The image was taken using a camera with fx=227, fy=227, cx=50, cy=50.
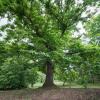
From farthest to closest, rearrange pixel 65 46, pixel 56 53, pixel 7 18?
pixel 7 18 → pixel 65 46 → pixel 56 53

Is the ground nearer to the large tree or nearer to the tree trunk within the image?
the large tree

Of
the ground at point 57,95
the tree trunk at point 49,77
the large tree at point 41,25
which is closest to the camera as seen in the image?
the ground at point 57,95

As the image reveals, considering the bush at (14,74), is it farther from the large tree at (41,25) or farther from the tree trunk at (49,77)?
the tree trunk at (49,77)

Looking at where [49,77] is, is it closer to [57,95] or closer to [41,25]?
[41,25]

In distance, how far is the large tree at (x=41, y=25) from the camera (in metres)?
16.6

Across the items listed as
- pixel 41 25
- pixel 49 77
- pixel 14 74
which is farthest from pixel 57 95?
pixel 41 25

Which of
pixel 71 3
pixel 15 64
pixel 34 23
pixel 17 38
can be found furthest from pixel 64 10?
pixel 15 64

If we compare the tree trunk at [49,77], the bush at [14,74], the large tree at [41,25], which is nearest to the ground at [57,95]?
the large tree at [41,25]

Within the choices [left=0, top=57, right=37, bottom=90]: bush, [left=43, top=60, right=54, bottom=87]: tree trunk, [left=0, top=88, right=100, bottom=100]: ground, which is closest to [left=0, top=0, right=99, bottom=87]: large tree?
[left=43, top=60, right=54, bottom=87]: tree trunk

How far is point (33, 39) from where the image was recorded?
674 inches

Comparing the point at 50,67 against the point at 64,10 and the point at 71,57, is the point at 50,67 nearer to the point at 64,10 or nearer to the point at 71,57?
the point at 71,57

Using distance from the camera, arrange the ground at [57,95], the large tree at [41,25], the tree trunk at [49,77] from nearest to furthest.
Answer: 1. the ground at [57,95]
2. the large tree at [41,25]
3. the tree trunk at [49,77]

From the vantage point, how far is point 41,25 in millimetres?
18078

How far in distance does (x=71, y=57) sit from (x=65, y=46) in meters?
1.32
